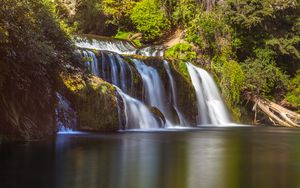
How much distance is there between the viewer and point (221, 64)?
94.5 ft

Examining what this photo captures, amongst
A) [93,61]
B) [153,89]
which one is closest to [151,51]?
[153,89]

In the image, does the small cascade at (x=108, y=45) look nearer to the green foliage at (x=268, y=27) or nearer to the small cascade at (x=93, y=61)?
the small cascade at (x=93, y=61)

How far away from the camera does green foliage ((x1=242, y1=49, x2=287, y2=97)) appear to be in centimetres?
2841

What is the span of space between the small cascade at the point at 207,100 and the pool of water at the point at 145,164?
36.6 ft

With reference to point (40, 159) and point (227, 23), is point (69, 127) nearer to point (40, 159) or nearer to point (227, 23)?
point (40, 159)

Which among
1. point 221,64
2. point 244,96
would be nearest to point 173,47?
point 221,64

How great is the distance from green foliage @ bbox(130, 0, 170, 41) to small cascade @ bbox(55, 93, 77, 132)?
1972 cm

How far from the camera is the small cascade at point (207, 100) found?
2455cm

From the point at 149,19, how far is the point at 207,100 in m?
12.0

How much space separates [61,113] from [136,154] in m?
5.86

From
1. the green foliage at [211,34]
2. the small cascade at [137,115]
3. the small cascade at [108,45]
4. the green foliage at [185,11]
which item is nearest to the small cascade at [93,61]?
the small cascade at [137,115]

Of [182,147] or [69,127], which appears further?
[69,127]

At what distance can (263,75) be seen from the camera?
94.8 feet

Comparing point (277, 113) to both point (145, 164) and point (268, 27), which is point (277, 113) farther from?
point (145, 164)
